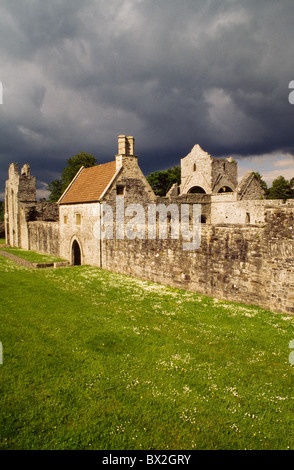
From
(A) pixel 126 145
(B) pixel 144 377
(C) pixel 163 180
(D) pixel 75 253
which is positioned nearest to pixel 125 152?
(A) pixel 126 145

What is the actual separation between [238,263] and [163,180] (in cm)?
6795

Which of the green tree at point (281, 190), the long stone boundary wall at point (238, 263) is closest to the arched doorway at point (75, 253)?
the long stone boundary wall at point (238, 263)

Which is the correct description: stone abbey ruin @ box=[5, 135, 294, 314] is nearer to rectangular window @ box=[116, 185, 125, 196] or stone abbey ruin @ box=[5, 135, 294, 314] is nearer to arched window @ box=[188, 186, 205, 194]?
rectangular window @ box=[116, 185, 125, 196]

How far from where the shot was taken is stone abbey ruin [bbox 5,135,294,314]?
38.3 feet

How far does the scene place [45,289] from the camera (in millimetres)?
14891

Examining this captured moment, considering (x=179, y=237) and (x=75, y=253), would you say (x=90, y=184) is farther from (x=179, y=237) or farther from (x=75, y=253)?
(x=179, y=237)

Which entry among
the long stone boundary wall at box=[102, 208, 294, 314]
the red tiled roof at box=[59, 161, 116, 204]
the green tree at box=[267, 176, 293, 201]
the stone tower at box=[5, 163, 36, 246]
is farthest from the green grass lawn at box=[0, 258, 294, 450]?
the green tree at box=[267, 176, 293, 201]

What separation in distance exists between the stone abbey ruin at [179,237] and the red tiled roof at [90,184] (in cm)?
12

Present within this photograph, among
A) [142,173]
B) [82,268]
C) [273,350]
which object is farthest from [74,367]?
[142,173]

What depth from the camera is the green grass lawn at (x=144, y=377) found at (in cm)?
498

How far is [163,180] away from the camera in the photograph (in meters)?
78.9

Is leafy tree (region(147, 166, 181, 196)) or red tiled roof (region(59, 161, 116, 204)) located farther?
leafy tree (region(147, 166, 181, 196))
